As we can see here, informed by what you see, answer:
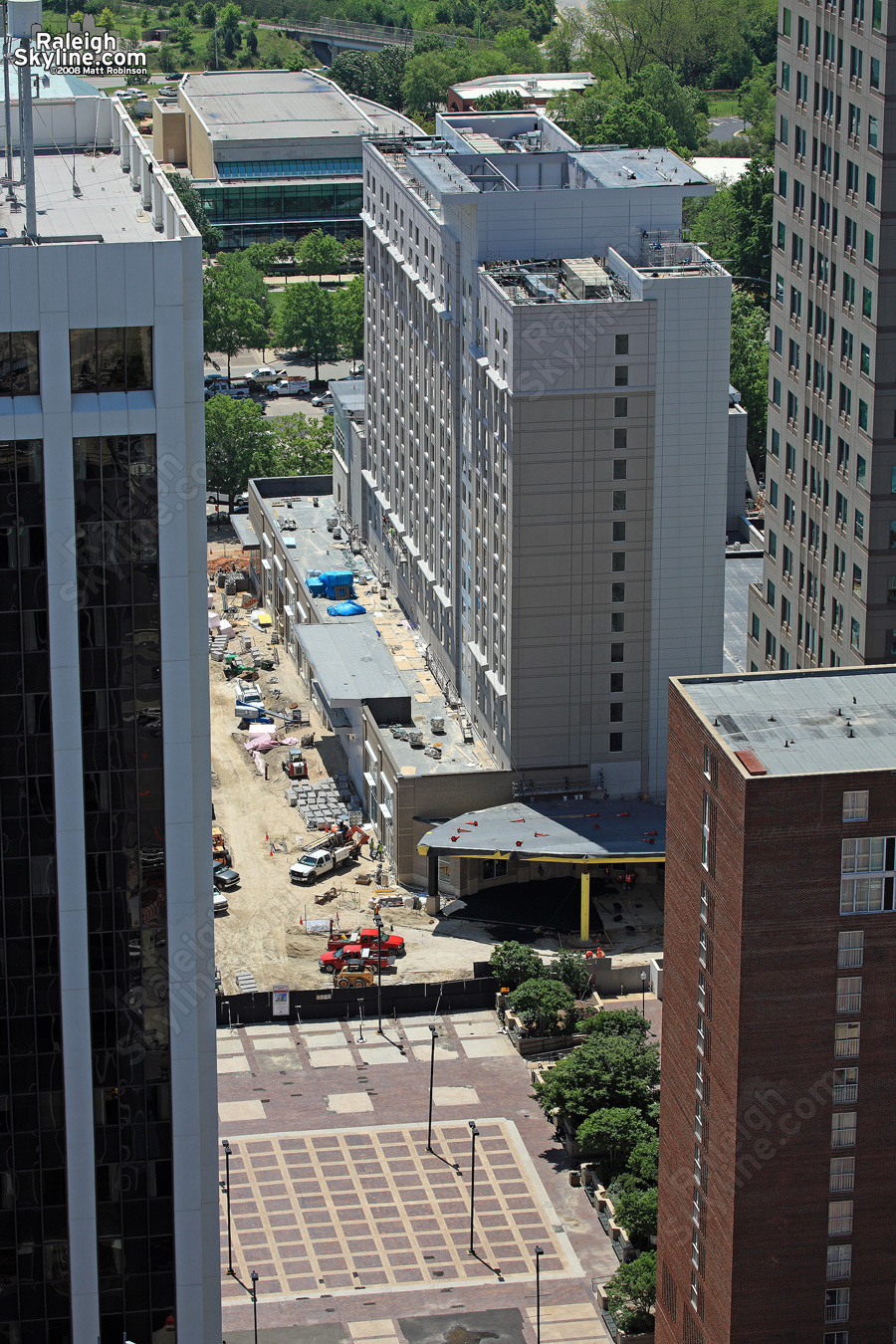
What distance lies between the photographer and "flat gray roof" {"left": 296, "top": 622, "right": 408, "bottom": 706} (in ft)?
618

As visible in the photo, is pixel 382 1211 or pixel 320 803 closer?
pixel 382 1211

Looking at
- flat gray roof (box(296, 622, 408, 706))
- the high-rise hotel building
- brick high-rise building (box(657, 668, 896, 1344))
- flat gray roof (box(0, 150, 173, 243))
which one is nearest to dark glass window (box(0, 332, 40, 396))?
the high-rise hotel building

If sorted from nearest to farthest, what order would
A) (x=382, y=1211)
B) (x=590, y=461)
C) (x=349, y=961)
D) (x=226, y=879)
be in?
1. (x=382, y=1211)
2. (x=349, y=961)
3. (x=590, y=461)
4. (x=226, y=879)

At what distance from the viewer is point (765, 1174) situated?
10181cm

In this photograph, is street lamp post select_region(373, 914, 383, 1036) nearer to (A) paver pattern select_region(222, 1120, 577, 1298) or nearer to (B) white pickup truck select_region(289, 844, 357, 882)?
(B) white pickup truck select_region(289, 844, 357, 882)

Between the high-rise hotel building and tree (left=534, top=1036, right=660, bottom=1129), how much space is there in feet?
164

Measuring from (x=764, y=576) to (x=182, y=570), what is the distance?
59.6 m

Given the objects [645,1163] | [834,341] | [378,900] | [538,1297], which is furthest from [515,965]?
[834,341]

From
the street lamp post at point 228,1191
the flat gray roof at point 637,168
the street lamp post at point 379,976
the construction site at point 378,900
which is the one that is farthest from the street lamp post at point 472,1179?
the flat gray roof at point 637,168

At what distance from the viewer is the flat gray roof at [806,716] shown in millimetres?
100125

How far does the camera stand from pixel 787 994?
328 feet

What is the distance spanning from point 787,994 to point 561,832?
71166 millimetres

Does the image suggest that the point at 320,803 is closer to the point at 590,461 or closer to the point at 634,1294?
the point at 590,461

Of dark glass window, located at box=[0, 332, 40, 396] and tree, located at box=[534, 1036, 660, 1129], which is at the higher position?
dark glass window, located at box=[0, 332, 40, 396]
